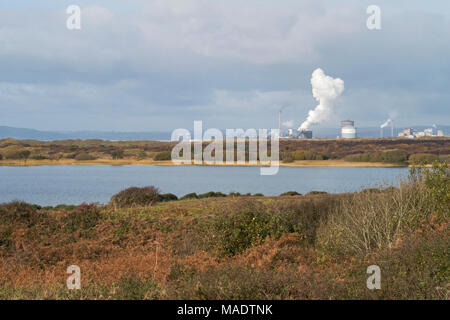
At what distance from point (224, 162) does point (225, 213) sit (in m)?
54.4

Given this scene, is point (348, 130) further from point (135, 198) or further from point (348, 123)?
point (135, 198)

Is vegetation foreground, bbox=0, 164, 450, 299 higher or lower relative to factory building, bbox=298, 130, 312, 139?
lower

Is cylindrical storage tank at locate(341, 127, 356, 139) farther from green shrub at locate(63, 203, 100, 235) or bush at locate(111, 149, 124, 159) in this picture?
green shrub at locate(63, 203, 100, 235)

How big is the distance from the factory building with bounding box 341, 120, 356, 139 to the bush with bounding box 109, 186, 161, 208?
114540 mm

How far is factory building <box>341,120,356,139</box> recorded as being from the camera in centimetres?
13325

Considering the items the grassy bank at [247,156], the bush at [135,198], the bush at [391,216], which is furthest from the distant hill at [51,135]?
the bush at [391,216]

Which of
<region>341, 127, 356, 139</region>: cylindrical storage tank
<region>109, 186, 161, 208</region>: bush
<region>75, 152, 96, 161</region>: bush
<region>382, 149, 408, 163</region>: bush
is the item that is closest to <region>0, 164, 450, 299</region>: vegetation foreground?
<region>109, 186, 161, 208</region>: bush

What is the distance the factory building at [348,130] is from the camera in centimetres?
13325

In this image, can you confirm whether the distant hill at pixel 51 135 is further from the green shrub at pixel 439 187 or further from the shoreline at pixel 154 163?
the green shrub at pixel 439 187

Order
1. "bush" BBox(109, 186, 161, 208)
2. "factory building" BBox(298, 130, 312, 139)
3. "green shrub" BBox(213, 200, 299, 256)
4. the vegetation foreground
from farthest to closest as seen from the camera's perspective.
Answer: "factory building" BBox(298, 130, 312, 139), "bush" BBox(109, 186, 161, 208), "green shrub" BBox(213, 200, 299, 256), the vegetation foreground

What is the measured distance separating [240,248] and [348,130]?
127m

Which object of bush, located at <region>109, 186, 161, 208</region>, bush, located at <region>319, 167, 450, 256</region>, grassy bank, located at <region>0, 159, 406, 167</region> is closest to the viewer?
bush, located at <region>319, 167, 450, 256</region>

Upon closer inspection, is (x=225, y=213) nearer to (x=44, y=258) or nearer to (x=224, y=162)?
(x=44, y=258)

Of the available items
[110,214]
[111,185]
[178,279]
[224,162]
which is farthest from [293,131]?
[178,279]
